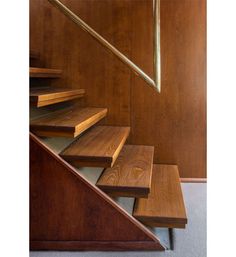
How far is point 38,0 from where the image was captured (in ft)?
9.67

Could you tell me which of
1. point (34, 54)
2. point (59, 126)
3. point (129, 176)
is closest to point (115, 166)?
point (129, 176)

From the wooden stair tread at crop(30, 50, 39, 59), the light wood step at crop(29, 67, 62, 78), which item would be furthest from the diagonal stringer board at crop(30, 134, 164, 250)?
the wooden stair tread at crop(30, 50, 39, 59)

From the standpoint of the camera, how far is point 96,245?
1822mm

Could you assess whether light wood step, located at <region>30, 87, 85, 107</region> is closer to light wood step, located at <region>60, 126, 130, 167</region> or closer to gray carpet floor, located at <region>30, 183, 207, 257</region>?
light wood step, located at <region>60, 126, 130, 167</region>

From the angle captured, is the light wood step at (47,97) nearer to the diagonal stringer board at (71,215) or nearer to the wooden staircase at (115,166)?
the wooden staircase at (115,166)

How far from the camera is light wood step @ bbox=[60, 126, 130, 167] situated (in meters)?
1.84

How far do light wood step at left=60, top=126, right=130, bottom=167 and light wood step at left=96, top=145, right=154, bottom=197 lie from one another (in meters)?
0.13

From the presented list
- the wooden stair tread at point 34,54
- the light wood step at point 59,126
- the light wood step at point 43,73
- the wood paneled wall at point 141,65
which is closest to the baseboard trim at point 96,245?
the light wood step at point 59,126

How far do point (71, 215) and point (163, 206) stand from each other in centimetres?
54

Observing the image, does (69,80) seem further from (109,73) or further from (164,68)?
(164,68)

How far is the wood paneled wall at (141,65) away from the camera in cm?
293

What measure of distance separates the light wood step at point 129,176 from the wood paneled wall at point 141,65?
48cm

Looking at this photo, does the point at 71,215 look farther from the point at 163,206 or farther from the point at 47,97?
the point at 47,97
